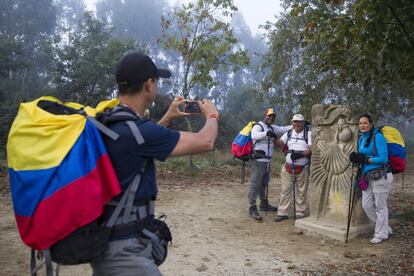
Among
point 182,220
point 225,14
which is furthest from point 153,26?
point 182,220

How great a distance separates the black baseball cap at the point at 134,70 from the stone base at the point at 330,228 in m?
4.83

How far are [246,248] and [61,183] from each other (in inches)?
164

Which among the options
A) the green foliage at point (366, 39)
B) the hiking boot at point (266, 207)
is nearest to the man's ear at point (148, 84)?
the green foliage at point (366, 39)

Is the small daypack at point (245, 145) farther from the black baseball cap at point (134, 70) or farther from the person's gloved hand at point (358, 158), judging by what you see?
the black baseball cap at point (134, 70)

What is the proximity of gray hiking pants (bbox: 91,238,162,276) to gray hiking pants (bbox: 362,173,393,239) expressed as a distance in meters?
4.65

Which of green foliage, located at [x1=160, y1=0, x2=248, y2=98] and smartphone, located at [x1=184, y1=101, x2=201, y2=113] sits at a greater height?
green foliage, located at [x1=160, y1=0, x2=248, y2=98]

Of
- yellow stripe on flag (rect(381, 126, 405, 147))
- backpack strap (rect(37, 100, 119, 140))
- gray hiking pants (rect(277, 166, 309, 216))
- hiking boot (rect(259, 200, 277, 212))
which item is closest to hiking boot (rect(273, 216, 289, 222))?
gray hiking pants (rect(277, 166, 309, 216))

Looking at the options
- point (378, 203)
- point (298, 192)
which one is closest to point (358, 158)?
point (378, 203)

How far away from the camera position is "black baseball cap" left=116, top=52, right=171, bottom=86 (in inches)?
80.1

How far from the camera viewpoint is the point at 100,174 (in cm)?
185

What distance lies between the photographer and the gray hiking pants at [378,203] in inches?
224

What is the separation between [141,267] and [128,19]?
60.9 meters

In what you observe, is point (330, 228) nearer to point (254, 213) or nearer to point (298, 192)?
point (298, 192)

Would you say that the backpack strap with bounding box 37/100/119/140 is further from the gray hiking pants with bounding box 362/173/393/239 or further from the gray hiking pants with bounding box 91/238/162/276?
the gray hiking pants with bounding box 362/173/393/239
